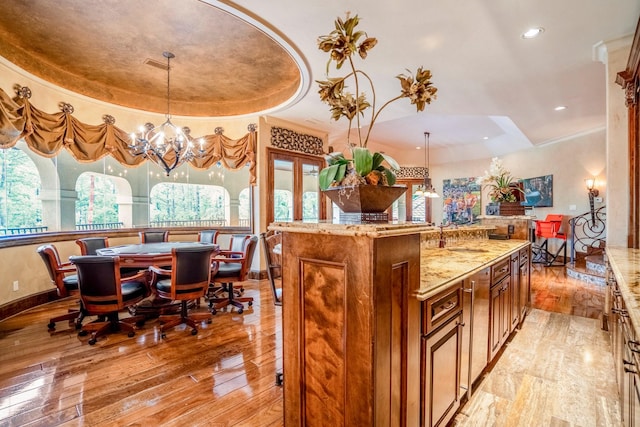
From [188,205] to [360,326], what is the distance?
5594 mm

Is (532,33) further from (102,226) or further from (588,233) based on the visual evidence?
(102,226)

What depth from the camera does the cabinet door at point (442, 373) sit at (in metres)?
1.41

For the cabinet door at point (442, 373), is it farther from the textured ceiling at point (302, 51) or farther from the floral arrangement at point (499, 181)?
the floral arrangement at point (499, 181)

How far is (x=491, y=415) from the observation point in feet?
5.96

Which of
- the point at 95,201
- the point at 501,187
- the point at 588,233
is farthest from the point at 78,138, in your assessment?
the point at 588,233

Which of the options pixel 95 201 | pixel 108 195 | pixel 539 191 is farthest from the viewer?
pixel 539 191

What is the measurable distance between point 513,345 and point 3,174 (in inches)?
239

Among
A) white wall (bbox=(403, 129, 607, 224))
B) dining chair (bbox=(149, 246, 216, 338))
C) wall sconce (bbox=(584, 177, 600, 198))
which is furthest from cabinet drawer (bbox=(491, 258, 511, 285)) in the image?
white wall (bbox=(403, 129, 607, 224))

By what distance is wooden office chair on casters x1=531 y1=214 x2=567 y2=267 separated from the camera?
6.50 m

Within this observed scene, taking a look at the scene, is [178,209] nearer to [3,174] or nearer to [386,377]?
[3,174]

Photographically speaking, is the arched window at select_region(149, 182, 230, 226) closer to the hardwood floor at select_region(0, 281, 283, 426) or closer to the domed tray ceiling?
the domed tray ceiling

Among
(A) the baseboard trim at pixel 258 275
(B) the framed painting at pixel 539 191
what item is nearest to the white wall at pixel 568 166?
(B) the framed painting at pixel 539 191

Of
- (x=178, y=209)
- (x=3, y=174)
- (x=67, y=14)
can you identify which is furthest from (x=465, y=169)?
(x=3, y=174)

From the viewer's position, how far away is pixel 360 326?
3.70 feet
